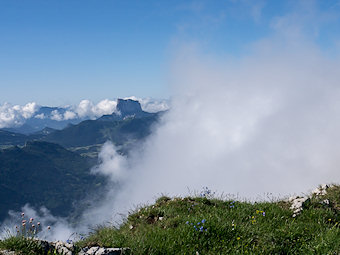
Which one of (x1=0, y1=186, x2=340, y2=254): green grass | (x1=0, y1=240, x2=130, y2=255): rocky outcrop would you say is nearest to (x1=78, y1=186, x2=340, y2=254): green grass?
(x1=0, y1=186, x2=340, y2=254): green grass

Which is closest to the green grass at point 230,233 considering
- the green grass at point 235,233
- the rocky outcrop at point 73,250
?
the green grass at point 235,233

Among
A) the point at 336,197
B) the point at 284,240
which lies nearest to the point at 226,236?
the point at 284,240

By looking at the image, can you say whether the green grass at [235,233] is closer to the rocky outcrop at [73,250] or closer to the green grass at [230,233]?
the green grass at [230,233]

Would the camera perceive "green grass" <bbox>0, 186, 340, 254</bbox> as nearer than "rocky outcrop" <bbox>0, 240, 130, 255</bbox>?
No

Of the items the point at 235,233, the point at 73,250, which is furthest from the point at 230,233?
the point at 73,250

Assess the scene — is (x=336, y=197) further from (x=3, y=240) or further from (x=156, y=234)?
(x=3, y=240)

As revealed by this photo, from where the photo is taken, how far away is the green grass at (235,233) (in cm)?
602

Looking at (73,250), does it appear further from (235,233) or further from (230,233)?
(235,233)

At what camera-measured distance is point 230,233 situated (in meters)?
6.75

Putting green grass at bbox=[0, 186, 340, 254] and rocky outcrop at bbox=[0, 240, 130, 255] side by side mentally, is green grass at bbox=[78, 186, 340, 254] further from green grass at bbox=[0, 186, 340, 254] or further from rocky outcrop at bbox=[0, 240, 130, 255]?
rocky outcrop at bbox=[0, 240, 130, 255]

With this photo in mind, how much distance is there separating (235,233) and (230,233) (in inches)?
5.3

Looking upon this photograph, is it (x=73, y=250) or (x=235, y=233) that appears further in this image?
(x=235, y=233)

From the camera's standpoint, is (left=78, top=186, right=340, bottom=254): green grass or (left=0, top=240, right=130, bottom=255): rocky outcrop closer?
(left=0, top=240, right=130, bottom=255): rocky outcrop

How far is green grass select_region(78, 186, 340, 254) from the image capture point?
19.8 ft
